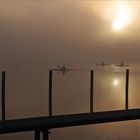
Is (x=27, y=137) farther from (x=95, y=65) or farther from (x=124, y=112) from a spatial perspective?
(x=95, y=65)

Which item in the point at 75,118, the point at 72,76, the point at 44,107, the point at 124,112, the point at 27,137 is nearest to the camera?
the point at 75,118

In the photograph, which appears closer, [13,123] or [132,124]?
[13,123]

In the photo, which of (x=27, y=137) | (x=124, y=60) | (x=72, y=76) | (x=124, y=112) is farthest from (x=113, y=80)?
(x=124, y=112)

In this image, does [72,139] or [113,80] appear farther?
[113,80]

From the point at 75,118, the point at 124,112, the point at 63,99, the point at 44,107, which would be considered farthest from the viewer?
the point at 63,99

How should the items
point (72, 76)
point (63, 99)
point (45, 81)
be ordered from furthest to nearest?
point (72, 76) → point (45, 81) → point (63, 99)

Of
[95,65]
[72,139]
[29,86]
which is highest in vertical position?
[95,65]

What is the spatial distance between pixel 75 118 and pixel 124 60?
4664 millimetres

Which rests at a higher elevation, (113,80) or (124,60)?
(124,60)

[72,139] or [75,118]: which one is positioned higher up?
[75,118]

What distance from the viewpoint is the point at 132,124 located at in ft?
12.4

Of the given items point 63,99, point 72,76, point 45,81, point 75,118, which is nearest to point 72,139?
point 63,99

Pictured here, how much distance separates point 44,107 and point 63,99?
2.14 ft

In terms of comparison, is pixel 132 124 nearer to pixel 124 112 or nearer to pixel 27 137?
pixel 27 137
